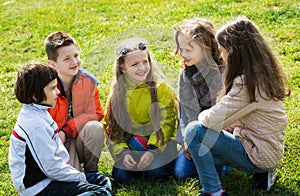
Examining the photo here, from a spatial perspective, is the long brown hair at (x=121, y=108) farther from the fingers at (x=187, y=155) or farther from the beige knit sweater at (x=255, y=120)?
the beige knit sweater at (x=255, y=120)

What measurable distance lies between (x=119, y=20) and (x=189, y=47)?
5092 millimetres

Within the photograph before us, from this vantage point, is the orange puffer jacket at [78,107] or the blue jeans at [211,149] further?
the orange puffer jacket at [78,107]

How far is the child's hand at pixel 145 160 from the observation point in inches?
153

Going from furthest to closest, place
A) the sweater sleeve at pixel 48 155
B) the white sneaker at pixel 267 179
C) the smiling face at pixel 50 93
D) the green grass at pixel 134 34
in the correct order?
the green grass at pixel 134 34
the white sneaker at pixel 267 179
the smiling face at pixel 50 93
the sweater sleeve at pixel 48 155

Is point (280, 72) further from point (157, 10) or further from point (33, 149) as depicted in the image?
point (157, 10)

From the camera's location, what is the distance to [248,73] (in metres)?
3.28

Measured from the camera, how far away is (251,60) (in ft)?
10.9

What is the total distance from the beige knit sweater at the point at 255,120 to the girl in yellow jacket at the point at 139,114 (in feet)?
2.12

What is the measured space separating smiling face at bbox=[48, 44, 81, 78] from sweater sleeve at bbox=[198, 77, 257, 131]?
122cm

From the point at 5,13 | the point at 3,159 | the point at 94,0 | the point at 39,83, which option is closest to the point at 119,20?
the point at 94,0

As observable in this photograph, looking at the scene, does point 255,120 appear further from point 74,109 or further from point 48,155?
point 74,109

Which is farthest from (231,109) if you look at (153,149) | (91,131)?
(91,131)

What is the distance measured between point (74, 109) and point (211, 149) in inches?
49.0

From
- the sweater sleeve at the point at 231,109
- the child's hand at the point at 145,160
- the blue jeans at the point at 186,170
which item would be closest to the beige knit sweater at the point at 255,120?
the sweater sleeve at the point at 231,109
